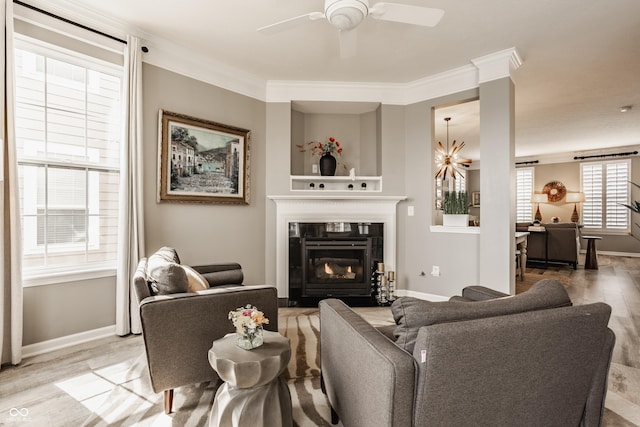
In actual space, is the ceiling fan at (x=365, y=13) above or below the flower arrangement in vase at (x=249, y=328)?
above

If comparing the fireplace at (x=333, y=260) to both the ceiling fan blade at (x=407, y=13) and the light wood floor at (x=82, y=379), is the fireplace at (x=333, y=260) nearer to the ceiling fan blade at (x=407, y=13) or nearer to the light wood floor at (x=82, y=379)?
the light wood floor at (x=82, y=379)

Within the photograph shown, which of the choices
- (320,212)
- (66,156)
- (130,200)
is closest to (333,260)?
(320,212)

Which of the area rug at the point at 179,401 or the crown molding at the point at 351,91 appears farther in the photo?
the crown molding at the point at 351,91

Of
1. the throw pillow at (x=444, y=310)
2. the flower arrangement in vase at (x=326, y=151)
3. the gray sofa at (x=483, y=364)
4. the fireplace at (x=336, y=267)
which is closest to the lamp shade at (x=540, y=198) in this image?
the flower arrangement in vase at (x=326, y=151)

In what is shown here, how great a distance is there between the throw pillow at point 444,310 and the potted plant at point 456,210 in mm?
2680

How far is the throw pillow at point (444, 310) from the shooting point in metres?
1.20

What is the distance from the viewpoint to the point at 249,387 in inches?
58.3

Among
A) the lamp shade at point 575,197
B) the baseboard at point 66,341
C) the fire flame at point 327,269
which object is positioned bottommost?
the baseboard at point 66,341

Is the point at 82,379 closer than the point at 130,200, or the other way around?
the point at 82,379

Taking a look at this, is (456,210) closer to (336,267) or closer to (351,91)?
(336,267)

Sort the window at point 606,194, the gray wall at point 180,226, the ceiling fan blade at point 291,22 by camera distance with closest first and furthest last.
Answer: the ceiling fan blade at point 291,22 < the gray wall at point 180,226 < the window at point 606,194

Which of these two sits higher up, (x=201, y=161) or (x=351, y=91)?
(x=351, y=91)

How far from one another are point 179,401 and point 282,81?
3.54 meters

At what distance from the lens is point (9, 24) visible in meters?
2.32
